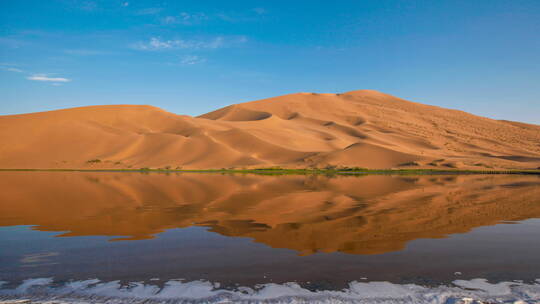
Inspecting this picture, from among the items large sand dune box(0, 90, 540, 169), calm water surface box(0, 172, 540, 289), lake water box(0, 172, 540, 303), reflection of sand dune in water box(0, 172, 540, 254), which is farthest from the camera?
large sand dune box(0, 90, 540, 169)

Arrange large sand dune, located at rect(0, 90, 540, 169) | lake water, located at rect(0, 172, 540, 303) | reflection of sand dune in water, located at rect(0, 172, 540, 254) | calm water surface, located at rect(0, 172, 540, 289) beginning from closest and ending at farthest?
lake water, located at rect(0, 172, 540, 303) < calm water surface, located at rect(0, 172, 540, 289) < reflection of sand dune in water, located at rect(0, 172, 540, 254) < large sand dune, located at rect(0, 90, 540, 169)

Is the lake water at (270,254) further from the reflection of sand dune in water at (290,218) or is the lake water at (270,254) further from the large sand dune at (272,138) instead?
the large sand dune at (272,138)

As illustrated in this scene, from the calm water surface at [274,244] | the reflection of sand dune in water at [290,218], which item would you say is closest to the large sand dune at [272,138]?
the reflection of sand dune in water at [290,218]

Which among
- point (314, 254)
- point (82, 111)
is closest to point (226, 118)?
point (82, 111)

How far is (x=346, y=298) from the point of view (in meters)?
5.96

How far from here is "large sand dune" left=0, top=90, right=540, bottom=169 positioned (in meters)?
83.4

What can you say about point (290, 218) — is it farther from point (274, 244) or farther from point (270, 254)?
point (270, 254)

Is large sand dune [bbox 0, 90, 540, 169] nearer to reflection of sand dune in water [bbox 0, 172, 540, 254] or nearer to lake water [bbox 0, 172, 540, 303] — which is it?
reflection of sand dune in water [bbox 0, 172, 540, 254]

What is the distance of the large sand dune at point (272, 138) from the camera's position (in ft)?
274

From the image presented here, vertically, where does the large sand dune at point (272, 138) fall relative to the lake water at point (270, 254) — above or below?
above

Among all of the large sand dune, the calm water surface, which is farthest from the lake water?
the large sand dune

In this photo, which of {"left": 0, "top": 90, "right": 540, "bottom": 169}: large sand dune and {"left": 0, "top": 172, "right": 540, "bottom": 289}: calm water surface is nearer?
{"left": 0, "top": 172, "right": 540, "bottom": 289}: calm water surface

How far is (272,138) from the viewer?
10669 centimetres

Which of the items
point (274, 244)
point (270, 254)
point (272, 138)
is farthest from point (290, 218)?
point (272, 138)
